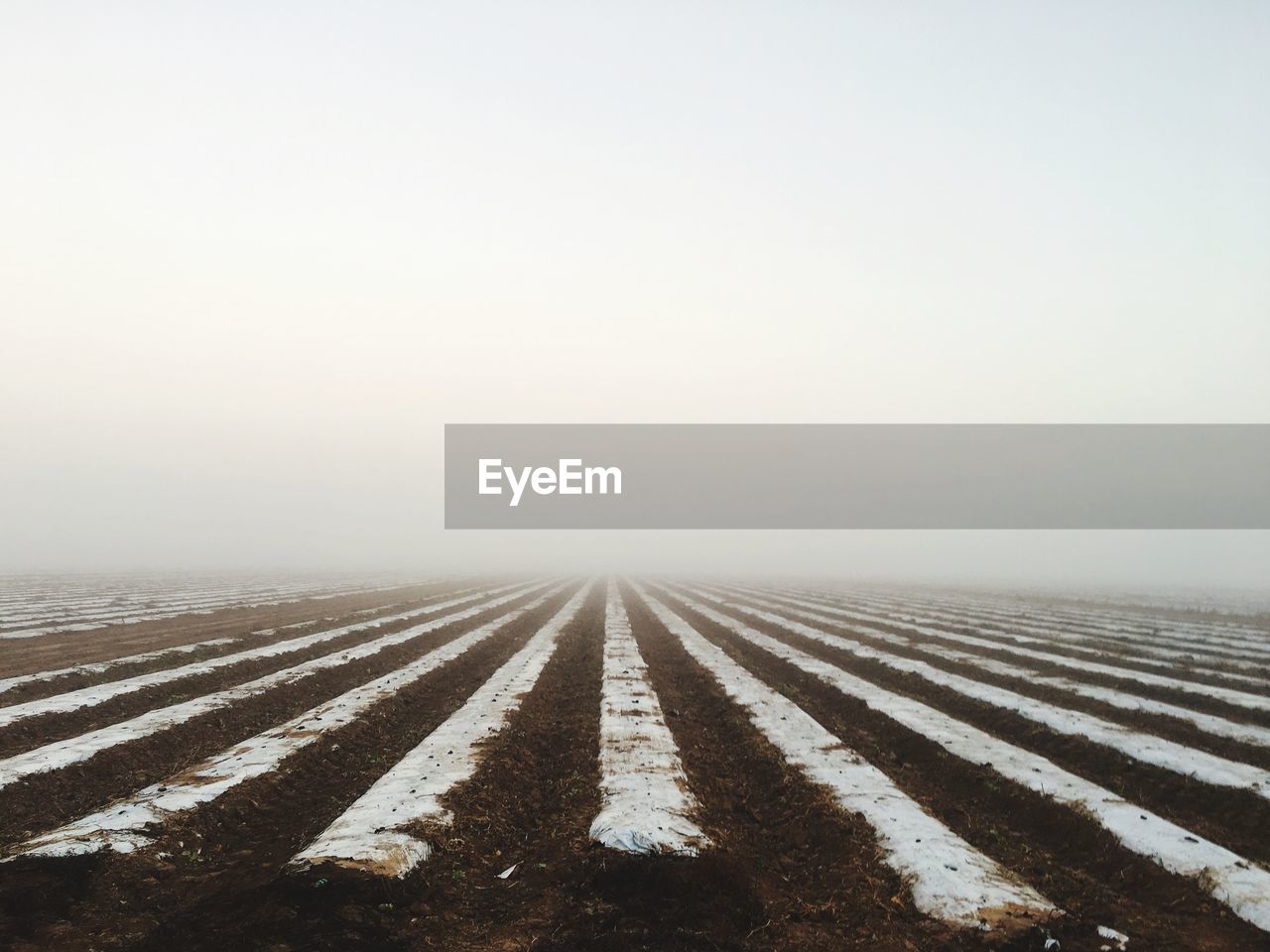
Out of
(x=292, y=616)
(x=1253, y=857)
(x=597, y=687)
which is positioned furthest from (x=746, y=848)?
(x=292, y=616)

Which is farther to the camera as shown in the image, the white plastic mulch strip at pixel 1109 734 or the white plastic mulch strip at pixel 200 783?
the white plastic mulch strip at pixel 1109 734

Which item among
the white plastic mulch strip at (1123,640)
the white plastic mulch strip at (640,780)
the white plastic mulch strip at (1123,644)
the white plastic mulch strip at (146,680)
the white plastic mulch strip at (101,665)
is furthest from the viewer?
the white plastic mulch strip at (1123,640)

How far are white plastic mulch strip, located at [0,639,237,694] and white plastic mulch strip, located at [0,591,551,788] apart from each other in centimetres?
493

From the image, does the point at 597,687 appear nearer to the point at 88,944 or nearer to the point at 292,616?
the point at 88,944

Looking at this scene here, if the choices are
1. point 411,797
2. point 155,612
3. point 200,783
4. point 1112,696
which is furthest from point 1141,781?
point 155,612

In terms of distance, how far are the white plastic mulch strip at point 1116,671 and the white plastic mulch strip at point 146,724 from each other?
24.9 m

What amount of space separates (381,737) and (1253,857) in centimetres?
1419

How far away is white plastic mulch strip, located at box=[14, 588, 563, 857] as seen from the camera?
702cm

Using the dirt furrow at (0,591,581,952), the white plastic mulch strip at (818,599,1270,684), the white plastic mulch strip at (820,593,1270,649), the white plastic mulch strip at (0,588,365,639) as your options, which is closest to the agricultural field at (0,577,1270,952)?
the dirt furrow at (0,591,581,952)

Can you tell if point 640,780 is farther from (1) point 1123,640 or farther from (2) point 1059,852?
(1) point 1123,640

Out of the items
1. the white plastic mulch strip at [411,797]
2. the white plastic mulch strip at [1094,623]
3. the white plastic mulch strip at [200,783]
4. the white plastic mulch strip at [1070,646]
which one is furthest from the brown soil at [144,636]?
the white plastic mulch strip at [1094,623]

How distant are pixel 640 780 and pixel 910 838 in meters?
3.98

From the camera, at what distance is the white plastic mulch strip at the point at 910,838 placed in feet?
20.3

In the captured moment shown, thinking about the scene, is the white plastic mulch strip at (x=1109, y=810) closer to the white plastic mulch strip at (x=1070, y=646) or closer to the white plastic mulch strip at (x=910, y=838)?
the white plastic mulch strip at (x=910, y=838)
